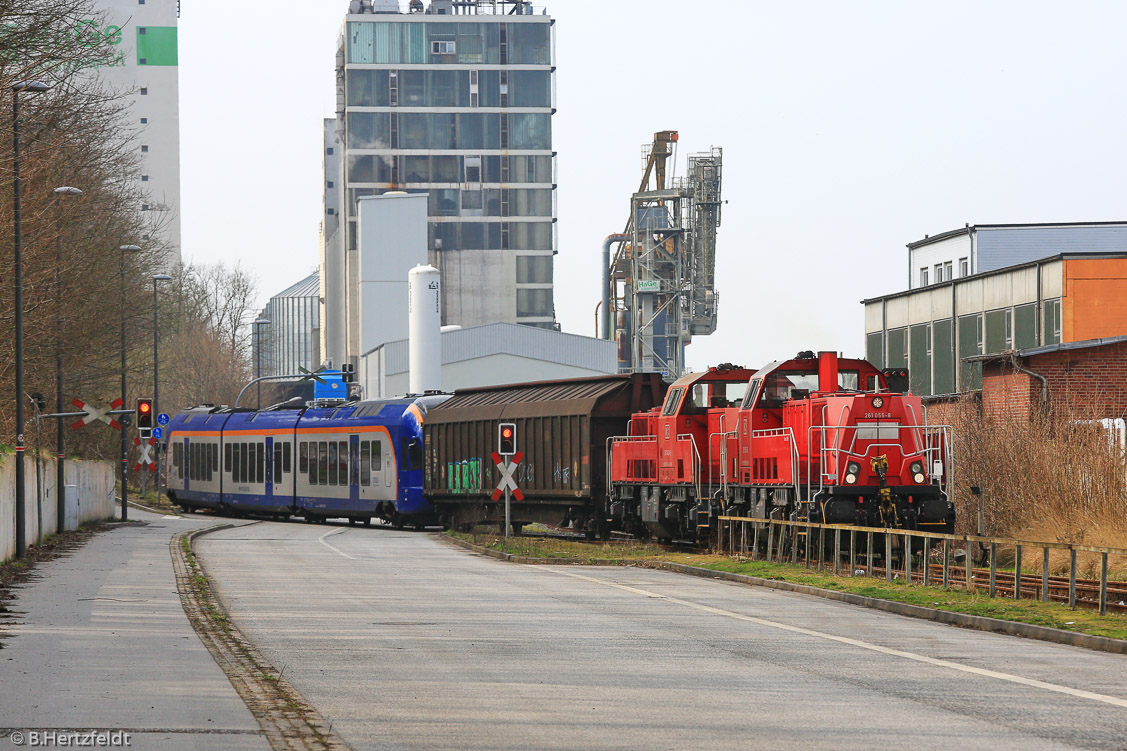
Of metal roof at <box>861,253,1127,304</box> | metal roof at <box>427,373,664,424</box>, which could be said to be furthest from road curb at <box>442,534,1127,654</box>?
metal roof at <box>861,253,1127,304</box>

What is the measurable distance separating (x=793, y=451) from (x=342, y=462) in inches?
896

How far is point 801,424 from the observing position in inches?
949

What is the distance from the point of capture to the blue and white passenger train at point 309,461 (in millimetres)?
41531

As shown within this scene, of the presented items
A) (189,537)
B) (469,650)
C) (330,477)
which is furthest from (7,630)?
(330,477)

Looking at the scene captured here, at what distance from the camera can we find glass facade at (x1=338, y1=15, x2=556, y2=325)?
4345 inches

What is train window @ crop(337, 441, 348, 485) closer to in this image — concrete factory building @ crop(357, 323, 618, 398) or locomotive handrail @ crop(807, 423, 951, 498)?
locomotive handrail @ crop(807, 423, 951, 498)

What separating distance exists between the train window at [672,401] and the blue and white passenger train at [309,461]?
45.5 feet

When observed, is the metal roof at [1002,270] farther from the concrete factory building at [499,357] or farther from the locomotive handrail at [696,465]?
the concrete factory building at [499,357]

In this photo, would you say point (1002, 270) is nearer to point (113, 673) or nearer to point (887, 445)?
point (887, 445)

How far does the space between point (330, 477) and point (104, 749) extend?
120 feet

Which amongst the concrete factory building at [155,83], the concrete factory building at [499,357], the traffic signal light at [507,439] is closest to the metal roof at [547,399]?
the traffic signal light at [507,439]

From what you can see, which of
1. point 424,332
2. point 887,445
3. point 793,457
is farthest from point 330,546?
point 424,332

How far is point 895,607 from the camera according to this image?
17547 mm

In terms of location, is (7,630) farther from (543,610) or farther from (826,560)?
(826,560)
